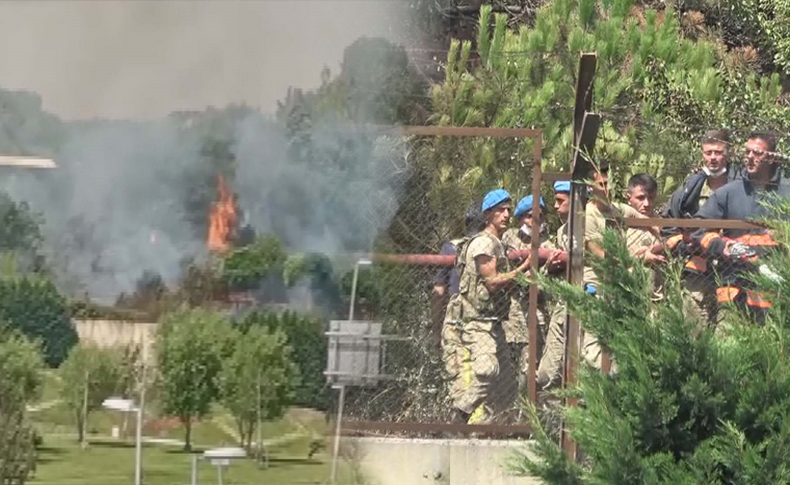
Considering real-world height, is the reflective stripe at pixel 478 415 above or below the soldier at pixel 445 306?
below

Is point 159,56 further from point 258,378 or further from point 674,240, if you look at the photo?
point 674,240

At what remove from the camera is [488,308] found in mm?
6410

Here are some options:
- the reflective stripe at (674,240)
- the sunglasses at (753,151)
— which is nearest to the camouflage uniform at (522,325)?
the reflective stripe at (674,240)

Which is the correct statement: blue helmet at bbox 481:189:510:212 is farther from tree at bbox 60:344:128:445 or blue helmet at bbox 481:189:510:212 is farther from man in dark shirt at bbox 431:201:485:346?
tree at bbox 60:344:128:445

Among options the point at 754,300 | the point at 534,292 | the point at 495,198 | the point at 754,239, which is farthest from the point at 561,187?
the point at 754,300

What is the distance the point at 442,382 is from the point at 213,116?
10.2ft

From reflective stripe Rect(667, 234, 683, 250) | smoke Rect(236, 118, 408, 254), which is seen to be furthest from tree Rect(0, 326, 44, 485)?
reflective stripe Rect(667, 234, 683, 250)

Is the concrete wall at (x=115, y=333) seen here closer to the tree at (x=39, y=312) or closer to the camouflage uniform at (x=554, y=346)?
the tree at (x=39, y=312)

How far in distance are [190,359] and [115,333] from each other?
0.19 metres

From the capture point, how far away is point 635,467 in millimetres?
4344

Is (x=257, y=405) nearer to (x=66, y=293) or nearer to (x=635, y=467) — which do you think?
(x=66, y=293)

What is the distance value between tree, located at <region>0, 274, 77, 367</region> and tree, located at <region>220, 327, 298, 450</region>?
400 millimetres

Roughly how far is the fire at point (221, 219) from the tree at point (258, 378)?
9.4 inches

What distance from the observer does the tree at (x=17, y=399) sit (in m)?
3.73
